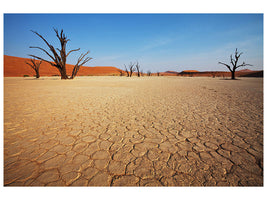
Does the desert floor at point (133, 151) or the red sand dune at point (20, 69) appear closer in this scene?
the desert floor at point (133, 151)

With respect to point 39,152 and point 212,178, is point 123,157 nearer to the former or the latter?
point 212,178

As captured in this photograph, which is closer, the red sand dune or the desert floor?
the desert floor

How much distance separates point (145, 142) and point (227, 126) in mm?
1819

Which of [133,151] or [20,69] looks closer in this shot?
[133,151]

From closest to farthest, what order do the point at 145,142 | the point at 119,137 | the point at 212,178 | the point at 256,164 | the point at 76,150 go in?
the point at 212,178, the point at 256,164, the point at 76,150, the point at 145,142, the point at 119,137

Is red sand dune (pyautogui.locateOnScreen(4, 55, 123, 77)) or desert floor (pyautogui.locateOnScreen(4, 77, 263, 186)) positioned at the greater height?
red sand dune (pyautogui.locateOnScreen(4, 55, 123, 77))

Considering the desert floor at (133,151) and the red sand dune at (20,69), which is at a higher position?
the red sand dune at (20,69)

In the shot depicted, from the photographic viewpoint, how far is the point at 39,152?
1565mm

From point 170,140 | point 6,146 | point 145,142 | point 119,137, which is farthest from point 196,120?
point 6,146

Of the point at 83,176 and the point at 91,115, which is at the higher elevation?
the point at 91,115

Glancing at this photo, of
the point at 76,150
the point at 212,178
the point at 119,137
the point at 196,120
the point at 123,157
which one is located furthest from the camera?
the point at 196,120

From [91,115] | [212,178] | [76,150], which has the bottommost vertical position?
[212,178]

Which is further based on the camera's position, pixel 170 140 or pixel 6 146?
pixel 170 140

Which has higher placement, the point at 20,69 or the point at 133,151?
the point at 20,69
